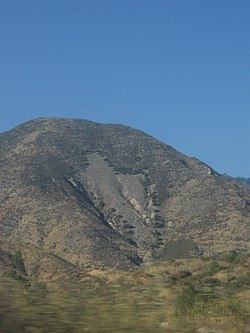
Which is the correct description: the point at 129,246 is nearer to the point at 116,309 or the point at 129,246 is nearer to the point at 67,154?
the point at 67,154

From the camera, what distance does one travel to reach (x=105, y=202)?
13038 centimetres

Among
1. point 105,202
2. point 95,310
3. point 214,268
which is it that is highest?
point 105,202

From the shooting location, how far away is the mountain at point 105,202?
297 feet

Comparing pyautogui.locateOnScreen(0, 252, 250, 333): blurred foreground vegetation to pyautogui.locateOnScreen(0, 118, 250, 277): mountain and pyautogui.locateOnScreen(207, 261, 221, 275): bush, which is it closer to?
pyautogui.locateOnScreen(207, 261, 221, 275): bush

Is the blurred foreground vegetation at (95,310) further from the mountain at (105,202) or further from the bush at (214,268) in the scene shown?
the mountain at (105,202)

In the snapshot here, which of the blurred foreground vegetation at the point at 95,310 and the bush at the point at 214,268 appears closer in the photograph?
the blurred foreground vegetation at the point at 95,310

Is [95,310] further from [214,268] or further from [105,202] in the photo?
[105,202]

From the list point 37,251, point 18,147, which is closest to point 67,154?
point 18,147

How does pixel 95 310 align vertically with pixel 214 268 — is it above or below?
below

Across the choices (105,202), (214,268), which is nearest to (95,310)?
(214,268)

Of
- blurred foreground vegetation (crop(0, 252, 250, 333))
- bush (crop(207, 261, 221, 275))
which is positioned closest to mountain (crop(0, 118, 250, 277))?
bush (crop(207, 261, 221, 275))

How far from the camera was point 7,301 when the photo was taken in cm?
612

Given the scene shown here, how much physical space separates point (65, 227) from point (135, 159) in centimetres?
6635

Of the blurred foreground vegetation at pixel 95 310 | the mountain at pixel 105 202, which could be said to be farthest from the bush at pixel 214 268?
the blurred foreground vegetation at pixel 95 310
